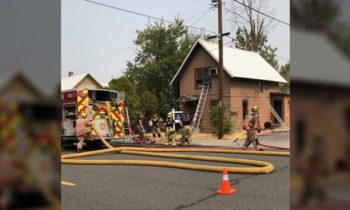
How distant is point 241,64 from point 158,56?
13.1 m

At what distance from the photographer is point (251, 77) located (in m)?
27.5

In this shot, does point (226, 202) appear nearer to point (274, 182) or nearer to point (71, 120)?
point (274, 182)

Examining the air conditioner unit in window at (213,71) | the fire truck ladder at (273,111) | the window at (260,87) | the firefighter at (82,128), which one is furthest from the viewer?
the window at (260,87)

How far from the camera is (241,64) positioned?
28.9 m

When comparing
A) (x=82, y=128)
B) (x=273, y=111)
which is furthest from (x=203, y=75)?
(x=82, y=128)

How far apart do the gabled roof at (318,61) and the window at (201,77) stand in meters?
27.0

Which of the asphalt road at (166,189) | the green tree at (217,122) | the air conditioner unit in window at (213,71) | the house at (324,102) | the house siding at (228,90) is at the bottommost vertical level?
the asphalt road at (166,189)

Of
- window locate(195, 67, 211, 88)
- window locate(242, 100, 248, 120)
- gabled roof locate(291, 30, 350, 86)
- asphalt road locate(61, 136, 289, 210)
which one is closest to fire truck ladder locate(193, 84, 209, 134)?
window locate(195, 67, 211, 88)

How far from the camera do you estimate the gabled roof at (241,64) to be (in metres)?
27.2

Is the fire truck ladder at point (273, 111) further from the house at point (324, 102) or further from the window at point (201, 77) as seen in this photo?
the house at point (324, 102)

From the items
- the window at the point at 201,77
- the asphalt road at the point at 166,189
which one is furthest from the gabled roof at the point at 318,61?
the window at the point at 201,77

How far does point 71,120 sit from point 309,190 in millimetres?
15684

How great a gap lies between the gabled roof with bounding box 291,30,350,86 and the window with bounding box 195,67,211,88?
88.7 feet

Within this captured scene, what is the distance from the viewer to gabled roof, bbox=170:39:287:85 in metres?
27.2
